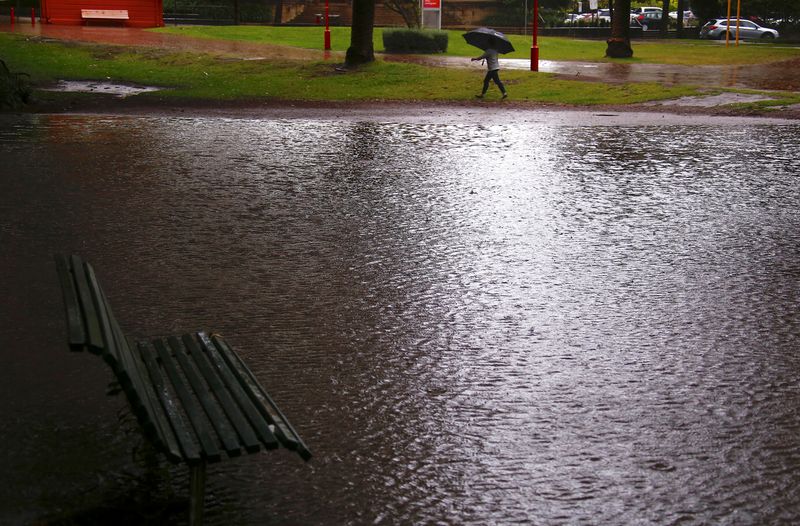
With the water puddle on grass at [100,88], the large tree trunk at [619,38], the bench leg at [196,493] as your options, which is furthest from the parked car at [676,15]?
the bench leg at [196,493]

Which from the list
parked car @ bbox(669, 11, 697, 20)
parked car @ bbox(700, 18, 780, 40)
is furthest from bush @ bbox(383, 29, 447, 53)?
parked car @ bbox(669, 11, 697, 20)

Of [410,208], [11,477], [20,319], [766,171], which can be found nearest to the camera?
[11,477]

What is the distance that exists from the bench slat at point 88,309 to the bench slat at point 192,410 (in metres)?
0.41

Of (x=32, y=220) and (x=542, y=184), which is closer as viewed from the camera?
(x=32, y=220)

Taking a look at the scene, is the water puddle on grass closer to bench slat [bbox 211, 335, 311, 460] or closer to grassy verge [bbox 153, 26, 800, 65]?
grassy verge [bbox 153, 26, 800, 65]

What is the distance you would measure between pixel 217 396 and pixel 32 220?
19.2 ft

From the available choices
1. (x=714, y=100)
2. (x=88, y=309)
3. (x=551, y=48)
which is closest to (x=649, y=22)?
(x=551, y=48)

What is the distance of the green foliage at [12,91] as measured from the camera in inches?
763

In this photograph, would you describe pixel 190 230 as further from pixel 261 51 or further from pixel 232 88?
pixel 261 51

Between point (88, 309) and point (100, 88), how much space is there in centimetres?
2091

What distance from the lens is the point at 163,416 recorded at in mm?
3795

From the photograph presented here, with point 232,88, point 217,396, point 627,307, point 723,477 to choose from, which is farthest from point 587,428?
point 232,88

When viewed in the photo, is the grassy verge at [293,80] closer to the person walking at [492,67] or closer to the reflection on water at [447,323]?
the person walking at [492,67]

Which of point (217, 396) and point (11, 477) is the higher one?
point (217, 396)
